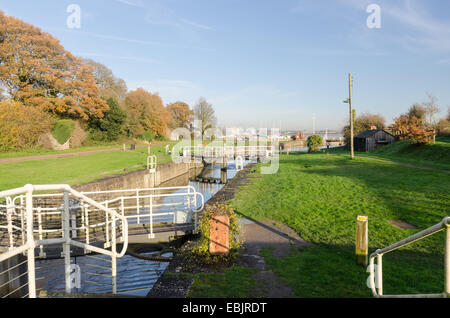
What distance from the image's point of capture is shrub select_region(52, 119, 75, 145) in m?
31.3

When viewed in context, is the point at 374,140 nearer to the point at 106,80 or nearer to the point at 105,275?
the point at 105,275

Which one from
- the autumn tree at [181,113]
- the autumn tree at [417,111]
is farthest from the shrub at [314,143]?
the autumn tree at [181,113]

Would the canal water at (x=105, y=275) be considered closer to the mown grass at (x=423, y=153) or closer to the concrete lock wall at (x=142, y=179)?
the concrete lock wall at (x=142, y=179)

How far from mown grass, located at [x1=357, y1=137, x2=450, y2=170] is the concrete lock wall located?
66.2ft

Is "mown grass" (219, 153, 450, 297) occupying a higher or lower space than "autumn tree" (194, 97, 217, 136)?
lower

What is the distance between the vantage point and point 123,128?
43562mm

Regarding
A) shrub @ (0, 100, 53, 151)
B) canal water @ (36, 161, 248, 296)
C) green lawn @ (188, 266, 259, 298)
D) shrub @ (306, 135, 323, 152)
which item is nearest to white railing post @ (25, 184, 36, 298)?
green lawn @ (188, 266, 259, 298)

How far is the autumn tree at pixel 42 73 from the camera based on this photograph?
29266mm

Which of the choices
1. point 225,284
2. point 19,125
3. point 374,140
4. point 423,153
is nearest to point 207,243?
point 225,284

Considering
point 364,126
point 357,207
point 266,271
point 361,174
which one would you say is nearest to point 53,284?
point 266,271

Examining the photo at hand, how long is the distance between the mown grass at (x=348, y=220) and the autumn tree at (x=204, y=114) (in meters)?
48.9

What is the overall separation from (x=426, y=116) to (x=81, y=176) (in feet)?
168

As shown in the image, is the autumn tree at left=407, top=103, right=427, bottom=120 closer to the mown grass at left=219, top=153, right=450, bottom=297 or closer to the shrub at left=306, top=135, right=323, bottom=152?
the shrub at left=306, top=135, right=323, bottom=152

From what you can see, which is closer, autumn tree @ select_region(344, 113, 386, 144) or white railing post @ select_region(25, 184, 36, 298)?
white railing post @ select_region(25, 184, 36, 298)
